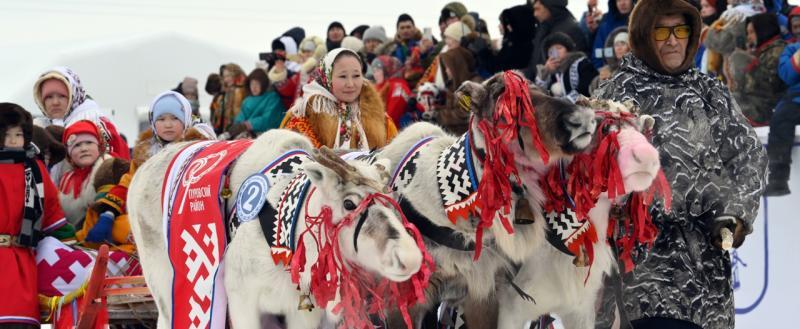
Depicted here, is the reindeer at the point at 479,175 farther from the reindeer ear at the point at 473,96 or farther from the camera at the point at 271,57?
the camera at the point at 271,57

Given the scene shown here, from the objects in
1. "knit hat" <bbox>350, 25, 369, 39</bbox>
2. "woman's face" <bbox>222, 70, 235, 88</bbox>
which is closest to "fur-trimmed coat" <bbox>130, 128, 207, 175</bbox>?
"woman's face" <bbox>222, 70, 235, 88</bbox>

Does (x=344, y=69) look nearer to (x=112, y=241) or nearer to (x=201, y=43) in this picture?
(x=112, y=241)

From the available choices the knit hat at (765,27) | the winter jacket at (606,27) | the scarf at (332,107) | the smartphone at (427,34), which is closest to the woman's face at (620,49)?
the winter jacket at (606,27)

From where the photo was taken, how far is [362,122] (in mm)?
6387

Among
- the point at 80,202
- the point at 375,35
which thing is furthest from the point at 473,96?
the point at 375,35

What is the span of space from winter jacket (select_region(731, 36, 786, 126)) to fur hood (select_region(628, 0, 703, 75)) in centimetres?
374

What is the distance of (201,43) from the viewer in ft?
61.2

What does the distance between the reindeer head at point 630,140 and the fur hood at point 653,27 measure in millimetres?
469

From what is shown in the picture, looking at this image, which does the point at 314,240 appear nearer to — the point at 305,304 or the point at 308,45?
the point at 305,304

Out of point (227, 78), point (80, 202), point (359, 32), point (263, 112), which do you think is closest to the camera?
point (80, 202)

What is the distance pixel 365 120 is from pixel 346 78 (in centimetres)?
32

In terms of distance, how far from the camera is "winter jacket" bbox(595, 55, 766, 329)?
4789mm

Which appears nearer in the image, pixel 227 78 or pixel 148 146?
pixel 148 146

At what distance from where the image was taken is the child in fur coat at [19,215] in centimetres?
604
